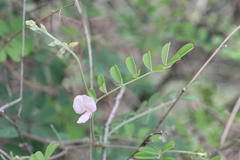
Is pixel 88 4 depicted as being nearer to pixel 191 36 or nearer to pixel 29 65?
pixel 29 65

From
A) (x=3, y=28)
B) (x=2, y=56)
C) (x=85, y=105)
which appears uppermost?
(x=3, y=28)

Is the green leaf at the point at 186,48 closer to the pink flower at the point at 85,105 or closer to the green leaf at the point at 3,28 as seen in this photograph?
the pink flower at the point at 85,105

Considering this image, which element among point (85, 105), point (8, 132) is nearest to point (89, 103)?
point (85, 105)

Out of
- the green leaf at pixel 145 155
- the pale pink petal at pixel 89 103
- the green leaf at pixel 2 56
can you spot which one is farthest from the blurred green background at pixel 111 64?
the pale pink petal at pixel 89 103

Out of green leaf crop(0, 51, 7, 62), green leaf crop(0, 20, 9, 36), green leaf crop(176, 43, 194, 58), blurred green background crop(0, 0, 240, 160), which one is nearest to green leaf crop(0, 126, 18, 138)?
blurred green background crop(0, 0, 240, 160)

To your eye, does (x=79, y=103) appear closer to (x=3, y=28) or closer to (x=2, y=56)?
(x=2, y=56)

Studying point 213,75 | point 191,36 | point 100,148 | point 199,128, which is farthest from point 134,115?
point 213,75

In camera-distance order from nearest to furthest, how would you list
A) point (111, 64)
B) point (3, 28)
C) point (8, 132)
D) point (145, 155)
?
point (145, 155)
point (8, 132)
point (3, 28)
point (111, 64)

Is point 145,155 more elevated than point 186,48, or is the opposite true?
point 186,48

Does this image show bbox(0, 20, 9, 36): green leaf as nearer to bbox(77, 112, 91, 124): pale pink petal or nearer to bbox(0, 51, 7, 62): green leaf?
bbox(0, 51, 7, 62): green leaf
